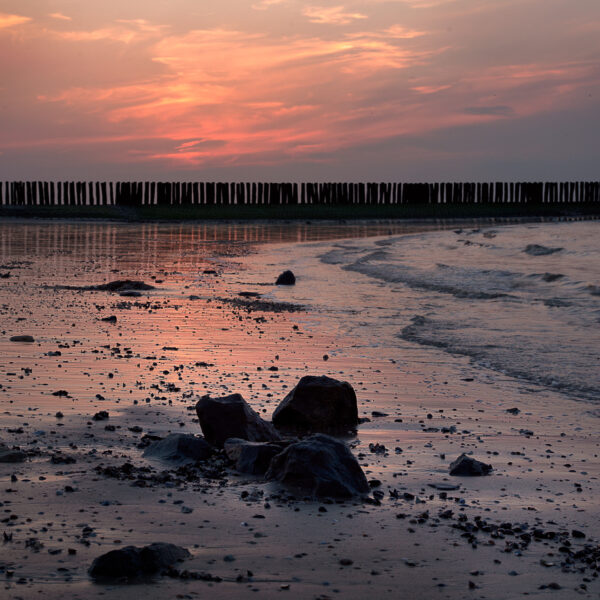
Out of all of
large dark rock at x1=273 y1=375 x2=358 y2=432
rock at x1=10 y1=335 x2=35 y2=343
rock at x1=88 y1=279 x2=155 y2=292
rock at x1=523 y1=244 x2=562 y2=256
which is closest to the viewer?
large dark rock at x1=273 y1=375 x2=358 y2=432

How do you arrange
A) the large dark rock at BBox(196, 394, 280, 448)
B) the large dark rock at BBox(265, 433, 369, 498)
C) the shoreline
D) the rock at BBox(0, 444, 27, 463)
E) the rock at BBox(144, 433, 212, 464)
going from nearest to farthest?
1. the large dark rock at BBox(265, 433, 369, 498)
2. the rock at BBox(0, 444, 27, 463)
3. the rock at BBox(144, 433, 212, 464)
4. the large dark rock at BBox(196, 394, 280, 448)
5. the shoreline

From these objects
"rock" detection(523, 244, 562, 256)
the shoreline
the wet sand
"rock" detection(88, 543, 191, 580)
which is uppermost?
the shoreline

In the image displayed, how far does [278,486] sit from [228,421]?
761mm

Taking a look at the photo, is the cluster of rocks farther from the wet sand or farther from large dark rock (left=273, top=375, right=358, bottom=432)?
the wet sand

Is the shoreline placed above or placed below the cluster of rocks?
above

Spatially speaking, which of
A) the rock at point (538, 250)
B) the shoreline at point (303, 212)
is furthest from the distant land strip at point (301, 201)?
the rock at point (538, 250)

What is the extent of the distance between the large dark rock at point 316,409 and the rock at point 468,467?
3.58ft

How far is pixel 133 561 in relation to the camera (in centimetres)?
308

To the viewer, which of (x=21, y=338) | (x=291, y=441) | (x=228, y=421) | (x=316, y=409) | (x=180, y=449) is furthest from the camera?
(x=21, y=338)

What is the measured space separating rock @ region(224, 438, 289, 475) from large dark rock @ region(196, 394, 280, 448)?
0.69ft

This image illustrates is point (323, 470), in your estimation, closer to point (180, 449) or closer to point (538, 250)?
point (180, 449)

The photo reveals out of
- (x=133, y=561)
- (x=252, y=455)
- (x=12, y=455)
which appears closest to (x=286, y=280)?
(x=252, y=455)

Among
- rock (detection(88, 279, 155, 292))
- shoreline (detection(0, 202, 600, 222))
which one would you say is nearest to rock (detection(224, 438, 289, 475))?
rock (detection(88, 279, 155, 292))

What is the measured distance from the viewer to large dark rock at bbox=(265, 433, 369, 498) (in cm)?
398
